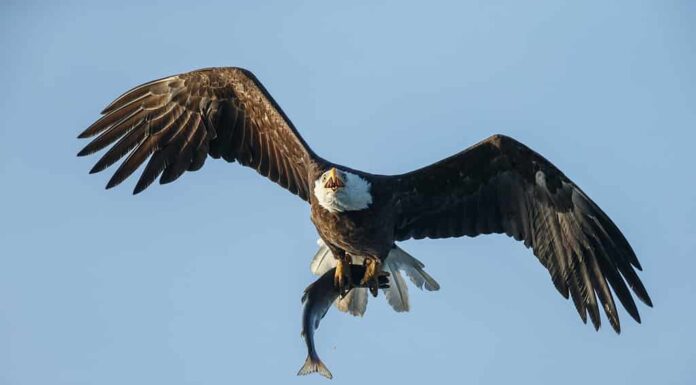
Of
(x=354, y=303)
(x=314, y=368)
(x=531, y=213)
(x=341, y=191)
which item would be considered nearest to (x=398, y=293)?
(x=354, y=303)

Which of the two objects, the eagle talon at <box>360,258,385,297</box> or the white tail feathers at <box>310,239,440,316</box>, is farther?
the white tail feathers at <box>310,239,440,316</box>

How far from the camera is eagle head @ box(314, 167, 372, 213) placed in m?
8.91

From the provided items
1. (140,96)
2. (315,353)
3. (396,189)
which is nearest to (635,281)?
(396,189)

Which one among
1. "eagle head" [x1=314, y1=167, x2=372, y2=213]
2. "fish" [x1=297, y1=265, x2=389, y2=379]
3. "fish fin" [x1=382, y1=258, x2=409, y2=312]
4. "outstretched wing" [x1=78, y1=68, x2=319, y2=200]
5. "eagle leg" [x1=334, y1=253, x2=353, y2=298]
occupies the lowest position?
"fish" [x1=297, y1=265, x2=389, y2=379]

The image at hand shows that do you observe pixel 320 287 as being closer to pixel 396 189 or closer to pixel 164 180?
pixel 396 189

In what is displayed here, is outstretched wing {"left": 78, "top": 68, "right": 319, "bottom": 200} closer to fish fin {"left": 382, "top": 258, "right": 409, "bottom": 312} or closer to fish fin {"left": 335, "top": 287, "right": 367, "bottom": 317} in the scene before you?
fish fin {"left": 335, "top": 287, "right": 367, "bottom": 317}

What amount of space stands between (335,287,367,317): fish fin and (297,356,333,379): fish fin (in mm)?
2218

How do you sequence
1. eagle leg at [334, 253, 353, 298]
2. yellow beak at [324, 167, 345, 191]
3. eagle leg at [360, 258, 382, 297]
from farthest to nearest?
eagle leg at [360, 258, 382, 297] → eagle leg at [334, 253, 353, 298] → yellow beak at [324, 167, 345, 191]

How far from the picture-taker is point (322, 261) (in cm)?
1008

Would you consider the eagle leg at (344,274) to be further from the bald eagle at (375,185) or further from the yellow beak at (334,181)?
the yellow beak at (334,181)

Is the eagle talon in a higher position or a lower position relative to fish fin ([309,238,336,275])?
lower

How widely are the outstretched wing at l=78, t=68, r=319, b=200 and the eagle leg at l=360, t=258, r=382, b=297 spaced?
716 millimetres

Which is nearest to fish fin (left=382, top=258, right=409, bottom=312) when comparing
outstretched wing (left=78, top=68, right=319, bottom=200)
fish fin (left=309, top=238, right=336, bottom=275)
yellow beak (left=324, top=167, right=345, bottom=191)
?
fish fin (left=309, top=238, right=336, bottom=275)

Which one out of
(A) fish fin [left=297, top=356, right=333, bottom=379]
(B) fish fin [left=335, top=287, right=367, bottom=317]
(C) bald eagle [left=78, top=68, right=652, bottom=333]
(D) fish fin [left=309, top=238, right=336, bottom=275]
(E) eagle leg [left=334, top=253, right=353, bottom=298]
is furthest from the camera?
(B) fish fin [left=335, top=287, right=367, bottom=317]
